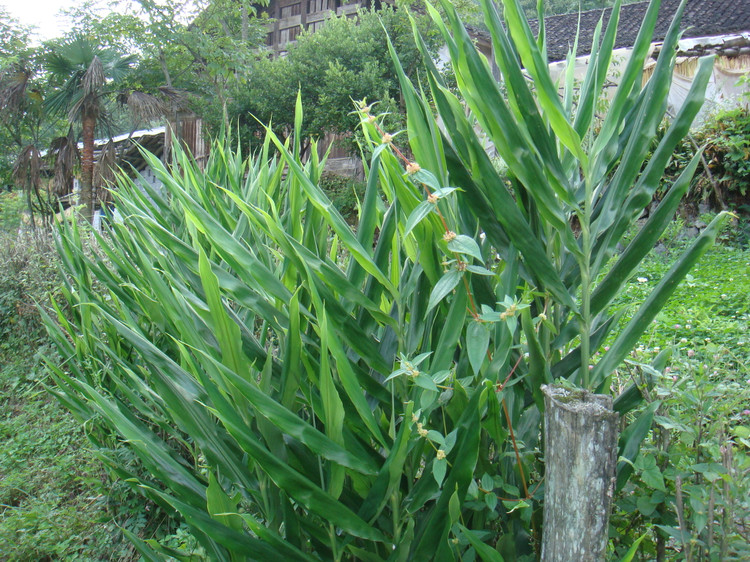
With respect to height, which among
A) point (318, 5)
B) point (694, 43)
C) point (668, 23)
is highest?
point (318, 5)

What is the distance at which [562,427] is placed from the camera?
3.33 feet

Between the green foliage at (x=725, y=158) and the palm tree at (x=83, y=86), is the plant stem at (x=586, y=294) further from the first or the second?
the palm tree at (x=83, y=86)

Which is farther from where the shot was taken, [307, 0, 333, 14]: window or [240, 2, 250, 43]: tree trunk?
[307, 0, 333, 14]: window

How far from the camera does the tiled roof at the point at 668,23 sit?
13.8m

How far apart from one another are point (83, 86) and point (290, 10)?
931 cm

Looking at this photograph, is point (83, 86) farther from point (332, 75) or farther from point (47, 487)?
point (47, 487)

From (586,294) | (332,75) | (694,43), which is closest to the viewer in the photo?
(586,294)

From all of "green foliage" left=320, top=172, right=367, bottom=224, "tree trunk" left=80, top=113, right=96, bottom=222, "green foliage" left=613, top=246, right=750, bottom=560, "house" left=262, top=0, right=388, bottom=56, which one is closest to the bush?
"green foliage" left=613, top=246, right=750, bottom=560

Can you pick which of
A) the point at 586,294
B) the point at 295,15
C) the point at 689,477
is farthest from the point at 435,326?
the point at 295,15

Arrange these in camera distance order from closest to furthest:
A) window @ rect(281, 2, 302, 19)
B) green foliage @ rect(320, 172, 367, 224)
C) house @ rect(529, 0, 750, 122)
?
house @ rect(529, 0, 750, 122) < green foliage @ rect(320, 172, 367, 224) < window @ rect(281, 2, 302, 19)

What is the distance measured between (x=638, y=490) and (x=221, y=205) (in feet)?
4.13

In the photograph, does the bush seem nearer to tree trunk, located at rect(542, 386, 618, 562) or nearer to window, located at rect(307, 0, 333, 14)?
tree trunk, located at rect(542, 386, 618, 562)

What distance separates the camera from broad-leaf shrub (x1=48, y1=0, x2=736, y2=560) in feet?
3.51

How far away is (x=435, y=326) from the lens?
1.31m
